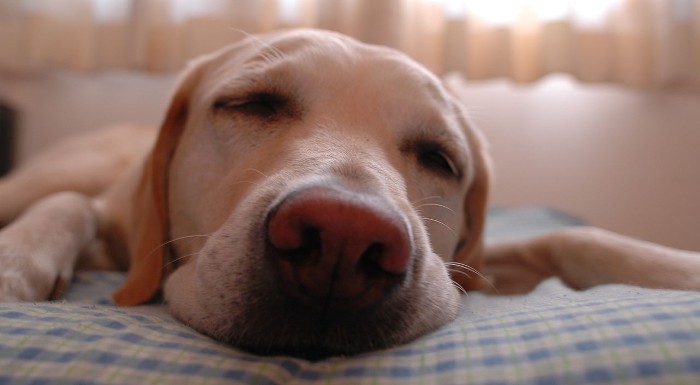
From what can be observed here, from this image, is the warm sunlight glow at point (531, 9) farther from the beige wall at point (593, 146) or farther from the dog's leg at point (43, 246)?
the dog's leg at point (43, 246)

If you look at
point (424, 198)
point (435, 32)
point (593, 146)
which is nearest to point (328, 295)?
point (424, 198)

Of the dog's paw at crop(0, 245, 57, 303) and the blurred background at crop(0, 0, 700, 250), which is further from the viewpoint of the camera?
the blurred background at crop(0, 0, 700, 250)

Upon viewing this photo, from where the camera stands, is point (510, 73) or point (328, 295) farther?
point (510, 73)

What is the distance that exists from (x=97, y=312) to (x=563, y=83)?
389 centimetres

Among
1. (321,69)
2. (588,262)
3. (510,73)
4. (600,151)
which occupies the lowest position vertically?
(600,151)

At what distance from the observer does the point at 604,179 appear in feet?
13.7

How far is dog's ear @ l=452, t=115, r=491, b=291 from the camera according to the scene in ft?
6.59

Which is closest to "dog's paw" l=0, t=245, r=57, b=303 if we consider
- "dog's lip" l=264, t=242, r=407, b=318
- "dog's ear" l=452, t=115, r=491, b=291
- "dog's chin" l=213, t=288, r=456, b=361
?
"dog's chin" l=213, t=288, r=456, b=361

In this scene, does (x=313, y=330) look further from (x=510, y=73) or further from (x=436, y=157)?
(x=510, y=73)

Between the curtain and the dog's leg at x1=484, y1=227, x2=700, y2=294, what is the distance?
6.68 ft

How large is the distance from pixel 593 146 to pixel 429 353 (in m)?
3.70

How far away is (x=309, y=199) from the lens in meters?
0.90

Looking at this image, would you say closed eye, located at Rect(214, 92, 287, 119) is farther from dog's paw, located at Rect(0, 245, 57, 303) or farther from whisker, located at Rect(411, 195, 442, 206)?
dog's paw, located at Rect(0, 245, 57, 303)

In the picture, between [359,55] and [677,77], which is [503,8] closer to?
[677,77]
